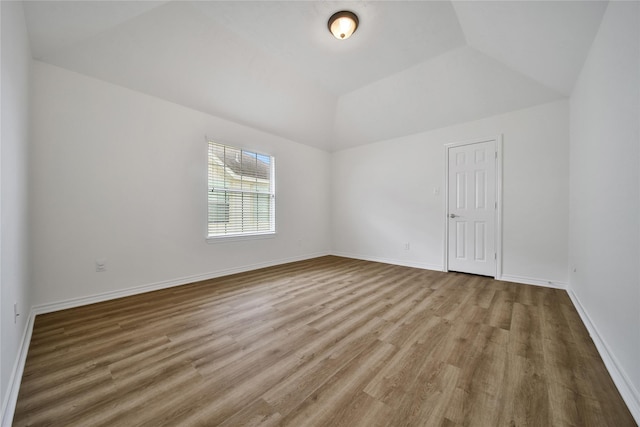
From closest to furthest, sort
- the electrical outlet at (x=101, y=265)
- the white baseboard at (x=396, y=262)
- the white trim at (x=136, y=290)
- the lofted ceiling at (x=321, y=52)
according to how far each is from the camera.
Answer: the lofted ceiling at (x=321, y=52) < the white trim at (x=136, y=290) < the electrical outlet at (x=101, y=265) < the white baseboard at (x=396, y=262)

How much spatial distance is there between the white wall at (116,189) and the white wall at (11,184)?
1.60 ft

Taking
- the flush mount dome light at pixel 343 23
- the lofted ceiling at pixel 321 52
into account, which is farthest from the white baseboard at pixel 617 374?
the flush mount dome light at pixel 343 23

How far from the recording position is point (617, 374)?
4.62 ft

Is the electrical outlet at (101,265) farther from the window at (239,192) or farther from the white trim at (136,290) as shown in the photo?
the window at (239,192)

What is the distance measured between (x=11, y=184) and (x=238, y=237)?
2.58 meters

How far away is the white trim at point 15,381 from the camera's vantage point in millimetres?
1131

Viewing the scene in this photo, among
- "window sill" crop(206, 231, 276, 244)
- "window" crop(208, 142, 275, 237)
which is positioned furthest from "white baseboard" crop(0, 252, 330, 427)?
"window" crop(208, 142, 275, 237)

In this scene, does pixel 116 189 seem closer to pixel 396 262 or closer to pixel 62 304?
pixel 62 304

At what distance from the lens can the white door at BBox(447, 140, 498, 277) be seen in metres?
3.68

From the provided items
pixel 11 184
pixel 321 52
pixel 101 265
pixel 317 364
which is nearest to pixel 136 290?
pixel 101 265

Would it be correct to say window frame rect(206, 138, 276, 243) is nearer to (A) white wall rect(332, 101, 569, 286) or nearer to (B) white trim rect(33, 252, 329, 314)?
(B) white trim rect(33, 252, 329, 314)

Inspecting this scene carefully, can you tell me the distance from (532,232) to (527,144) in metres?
1.24

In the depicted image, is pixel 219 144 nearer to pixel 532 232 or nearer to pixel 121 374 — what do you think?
pixel 121 374

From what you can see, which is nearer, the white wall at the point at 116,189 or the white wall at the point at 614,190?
the white wall at the point at 614,190
